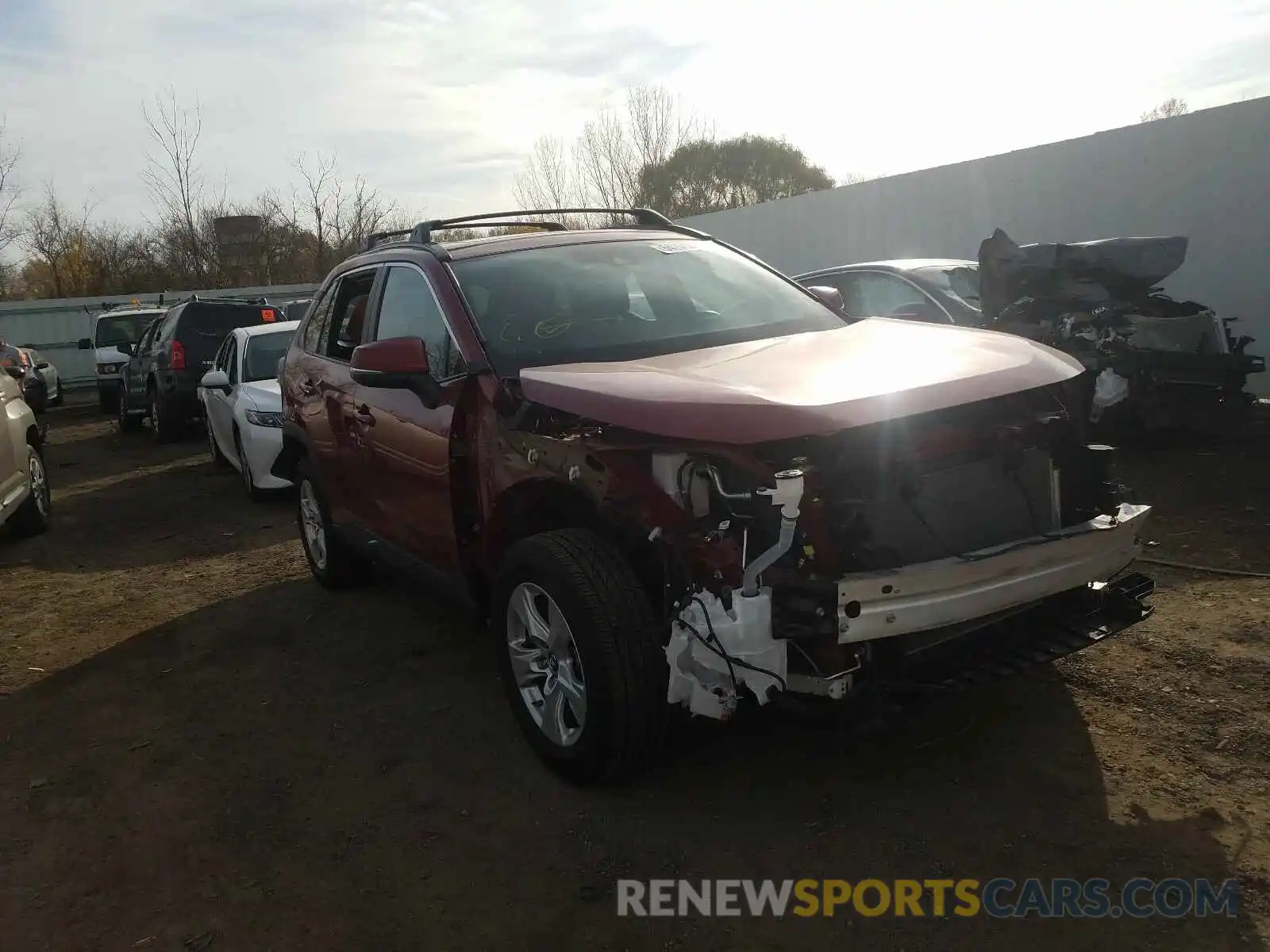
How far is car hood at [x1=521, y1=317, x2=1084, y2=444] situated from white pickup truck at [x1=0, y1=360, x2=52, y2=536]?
19.4 ft

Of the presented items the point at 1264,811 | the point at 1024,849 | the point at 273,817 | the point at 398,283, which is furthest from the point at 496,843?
the point at 398,283

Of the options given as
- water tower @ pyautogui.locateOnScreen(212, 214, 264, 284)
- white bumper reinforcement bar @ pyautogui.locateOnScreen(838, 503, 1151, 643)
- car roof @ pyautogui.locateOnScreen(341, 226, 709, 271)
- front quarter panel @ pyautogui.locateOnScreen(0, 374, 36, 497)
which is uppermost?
water tower @ pyautogui.locateOnScreen(212, 214, 264, 284)

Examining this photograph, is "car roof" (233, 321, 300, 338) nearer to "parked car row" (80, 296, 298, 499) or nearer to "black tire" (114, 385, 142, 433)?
"parked car row" (80, 296, 298, 499)

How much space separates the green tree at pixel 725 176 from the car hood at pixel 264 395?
22.1 metres

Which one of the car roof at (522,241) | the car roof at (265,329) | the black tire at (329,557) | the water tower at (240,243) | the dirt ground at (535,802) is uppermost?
the water tower at (240,243)

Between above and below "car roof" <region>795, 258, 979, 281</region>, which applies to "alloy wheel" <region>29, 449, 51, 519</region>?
below

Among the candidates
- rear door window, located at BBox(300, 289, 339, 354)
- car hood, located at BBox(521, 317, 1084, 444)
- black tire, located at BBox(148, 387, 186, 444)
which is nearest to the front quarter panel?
rear door window, located at BBox(300, 289, 339, 354)

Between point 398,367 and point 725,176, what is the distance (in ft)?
109

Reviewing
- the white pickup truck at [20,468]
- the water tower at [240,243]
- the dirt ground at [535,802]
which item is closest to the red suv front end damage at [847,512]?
the dirt ground at [535,802]

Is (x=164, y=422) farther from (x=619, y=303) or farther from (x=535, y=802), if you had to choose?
(x=535, y=802)

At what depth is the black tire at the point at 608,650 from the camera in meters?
3.08

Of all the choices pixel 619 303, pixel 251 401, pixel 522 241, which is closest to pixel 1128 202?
pixel 522 241

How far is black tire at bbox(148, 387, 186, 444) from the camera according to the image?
14.2 m

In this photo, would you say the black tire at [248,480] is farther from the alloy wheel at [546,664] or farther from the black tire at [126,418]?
the black tire at [126,418]
